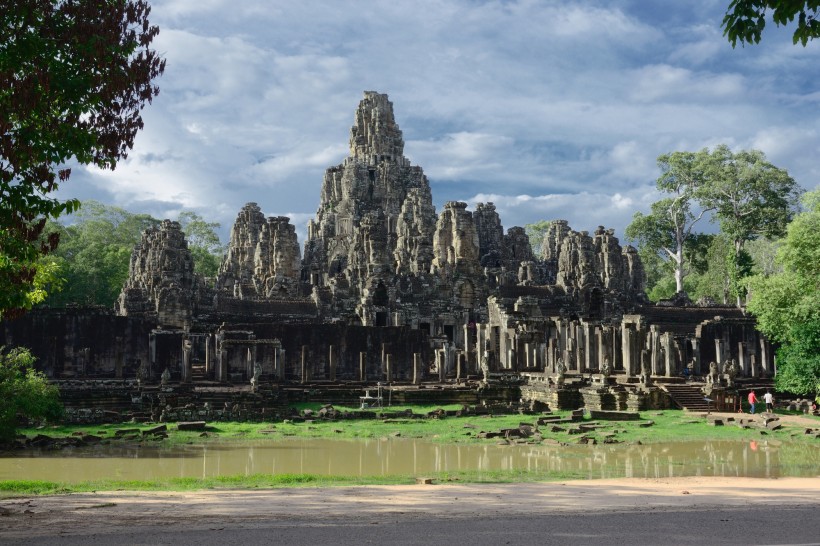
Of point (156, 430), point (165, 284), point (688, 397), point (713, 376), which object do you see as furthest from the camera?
point (165, 284)

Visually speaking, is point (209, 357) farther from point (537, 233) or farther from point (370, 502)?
point (537, 233)

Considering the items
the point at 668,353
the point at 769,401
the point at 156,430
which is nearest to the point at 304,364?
the point at 156,430

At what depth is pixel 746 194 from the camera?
61.1 m

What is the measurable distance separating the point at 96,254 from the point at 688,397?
46.0 m

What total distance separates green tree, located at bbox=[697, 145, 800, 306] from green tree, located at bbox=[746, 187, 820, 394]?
1143 inches

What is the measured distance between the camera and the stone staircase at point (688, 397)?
29906mm

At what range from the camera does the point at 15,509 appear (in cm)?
1116

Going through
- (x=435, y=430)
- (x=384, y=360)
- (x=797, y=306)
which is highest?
(x=797, y=306)

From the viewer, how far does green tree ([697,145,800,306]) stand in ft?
196

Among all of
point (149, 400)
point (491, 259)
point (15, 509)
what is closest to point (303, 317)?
point (149, 400)

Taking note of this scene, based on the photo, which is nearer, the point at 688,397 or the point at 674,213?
the point at 688,397

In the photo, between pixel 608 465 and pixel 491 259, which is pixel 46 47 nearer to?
pixel 608 465

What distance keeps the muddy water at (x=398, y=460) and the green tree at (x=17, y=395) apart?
1.08 meters

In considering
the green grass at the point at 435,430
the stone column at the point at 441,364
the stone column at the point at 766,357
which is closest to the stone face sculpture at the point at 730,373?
the green grass at the point at 435,430
